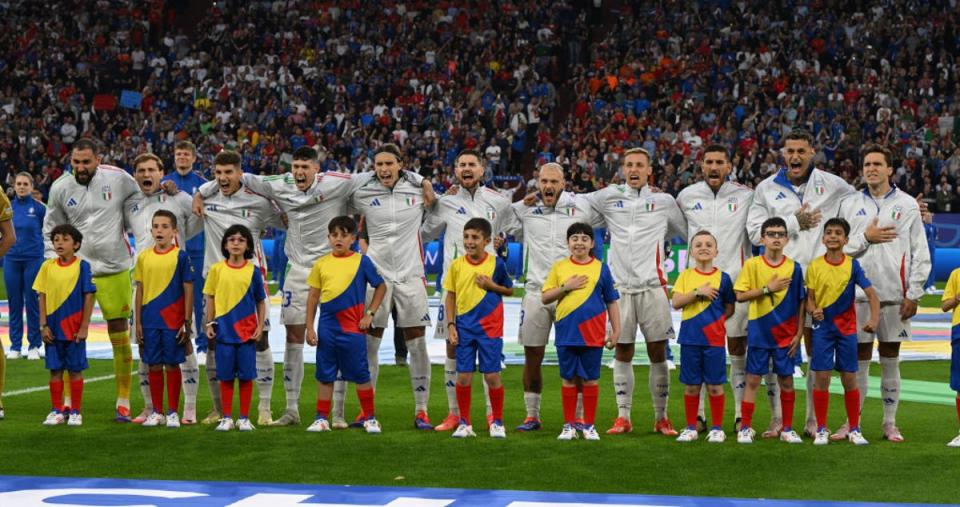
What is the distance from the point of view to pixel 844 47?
3300 cm

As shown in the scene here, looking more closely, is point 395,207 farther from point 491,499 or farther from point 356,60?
point 356,60

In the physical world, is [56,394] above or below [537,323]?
below

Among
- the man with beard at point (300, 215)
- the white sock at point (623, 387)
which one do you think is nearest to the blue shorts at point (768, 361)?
the white sock at point (623, 387)

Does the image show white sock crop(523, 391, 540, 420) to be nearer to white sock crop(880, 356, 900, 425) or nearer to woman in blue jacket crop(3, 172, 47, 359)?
white sock crop(880, 356, 900, 425)

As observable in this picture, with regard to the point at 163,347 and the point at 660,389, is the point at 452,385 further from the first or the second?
the point at 163,347

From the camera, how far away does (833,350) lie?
9500mm

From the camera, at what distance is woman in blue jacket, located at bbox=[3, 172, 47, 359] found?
1517 centimetres

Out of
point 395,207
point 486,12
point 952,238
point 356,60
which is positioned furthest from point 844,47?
point 395,207

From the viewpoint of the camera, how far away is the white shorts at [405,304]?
1039 cm

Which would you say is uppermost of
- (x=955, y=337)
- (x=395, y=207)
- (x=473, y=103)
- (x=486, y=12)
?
(x=486, y=12)

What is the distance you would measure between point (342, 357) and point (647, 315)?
2.36 m

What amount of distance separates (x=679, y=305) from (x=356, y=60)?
2852 cm

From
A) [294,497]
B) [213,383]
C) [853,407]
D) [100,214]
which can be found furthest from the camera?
[100,214]

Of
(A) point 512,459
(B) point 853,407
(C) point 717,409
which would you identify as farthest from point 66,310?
(B) point 853,407
